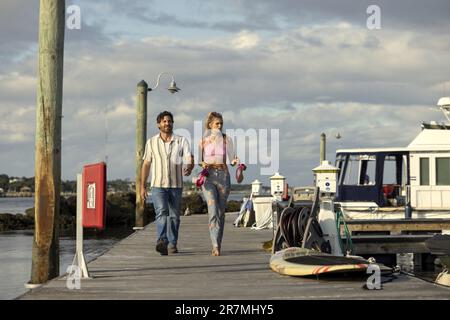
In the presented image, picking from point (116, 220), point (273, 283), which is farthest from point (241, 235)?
point (116, 220)

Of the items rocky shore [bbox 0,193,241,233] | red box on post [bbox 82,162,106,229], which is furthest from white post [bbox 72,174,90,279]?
rocky shore [bbox 0,193,241,233]

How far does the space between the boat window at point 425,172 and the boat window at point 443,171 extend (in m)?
0.25

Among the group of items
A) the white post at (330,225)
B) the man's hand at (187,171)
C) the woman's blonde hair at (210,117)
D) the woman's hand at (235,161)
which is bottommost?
the white post at (330,225)

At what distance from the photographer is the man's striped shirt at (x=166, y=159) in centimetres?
1178

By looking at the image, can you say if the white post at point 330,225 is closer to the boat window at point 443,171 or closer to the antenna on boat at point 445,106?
the boat window at point 443,171

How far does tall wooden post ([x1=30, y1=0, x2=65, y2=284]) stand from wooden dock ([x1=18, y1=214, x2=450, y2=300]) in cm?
72

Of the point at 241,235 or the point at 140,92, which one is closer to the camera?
the point at 241,235

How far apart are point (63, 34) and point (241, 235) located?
316 inches

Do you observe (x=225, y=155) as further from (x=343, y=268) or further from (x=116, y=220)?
(x=116, y=220)

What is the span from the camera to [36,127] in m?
10.9

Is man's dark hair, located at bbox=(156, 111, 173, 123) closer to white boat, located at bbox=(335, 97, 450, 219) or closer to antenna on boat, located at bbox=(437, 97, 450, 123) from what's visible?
white boat, located at bbox=(335, 97, 450, 219)

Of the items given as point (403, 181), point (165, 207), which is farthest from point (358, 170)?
point (165, 207)

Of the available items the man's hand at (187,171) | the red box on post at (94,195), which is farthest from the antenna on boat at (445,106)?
the red box on post at (94,195)

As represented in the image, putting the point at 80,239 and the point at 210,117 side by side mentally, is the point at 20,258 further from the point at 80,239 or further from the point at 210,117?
the point at 80,239
